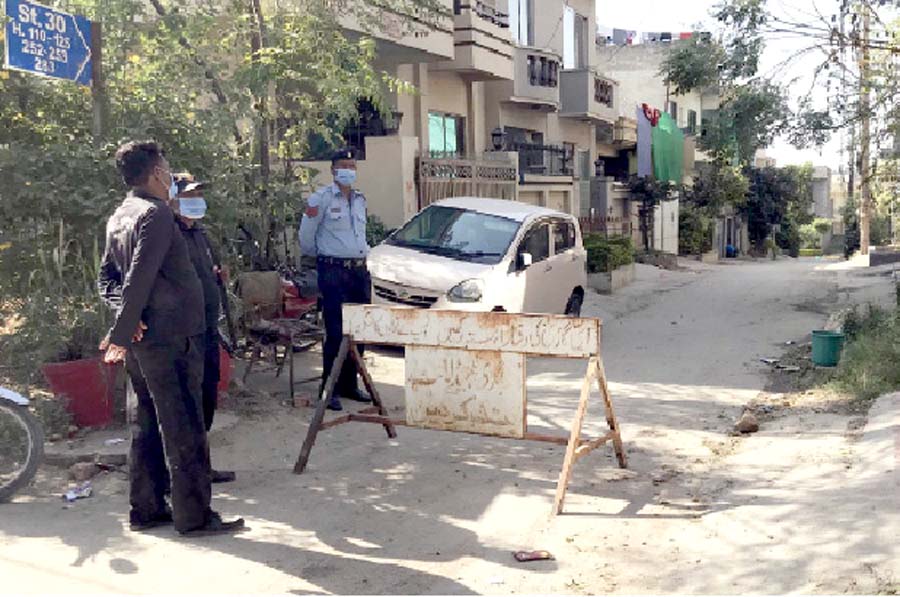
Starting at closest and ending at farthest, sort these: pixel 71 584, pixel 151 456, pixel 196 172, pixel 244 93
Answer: pixel 71 584, pixel 151 456, pixel 196 172, pixel 244 93

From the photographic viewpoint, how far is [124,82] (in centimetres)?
888

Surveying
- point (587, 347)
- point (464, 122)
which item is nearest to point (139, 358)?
point (587, 347)

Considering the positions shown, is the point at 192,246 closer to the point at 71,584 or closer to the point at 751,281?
the point at 71,584

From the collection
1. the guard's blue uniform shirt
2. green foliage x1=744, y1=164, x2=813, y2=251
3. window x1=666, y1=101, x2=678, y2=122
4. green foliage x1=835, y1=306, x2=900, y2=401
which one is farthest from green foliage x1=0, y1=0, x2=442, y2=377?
green foliage x1=744, y1=164, x2=813, y2=251

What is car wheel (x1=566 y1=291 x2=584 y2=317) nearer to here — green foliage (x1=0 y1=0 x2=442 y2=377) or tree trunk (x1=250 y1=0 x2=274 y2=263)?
green foliage (x1=0 y1=0 x2=442 y2=377)

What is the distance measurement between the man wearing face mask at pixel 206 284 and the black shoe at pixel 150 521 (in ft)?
2.38

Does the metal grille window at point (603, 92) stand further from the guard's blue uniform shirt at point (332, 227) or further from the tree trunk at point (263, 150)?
the guard's blue uniform shirt at point (332, 227)

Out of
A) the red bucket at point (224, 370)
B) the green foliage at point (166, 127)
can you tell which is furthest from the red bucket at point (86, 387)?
the red bucket at point (224, 370)

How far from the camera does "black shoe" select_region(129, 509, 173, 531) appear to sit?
513 cm

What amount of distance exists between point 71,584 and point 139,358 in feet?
3.80

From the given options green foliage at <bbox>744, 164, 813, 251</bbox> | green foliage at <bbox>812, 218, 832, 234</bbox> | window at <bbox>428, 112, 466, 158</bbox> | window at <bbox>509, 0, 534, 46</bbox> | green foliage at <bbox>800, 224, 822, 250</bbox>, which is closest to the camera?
window at <bbox>428, 112, 466, 158</bbox>

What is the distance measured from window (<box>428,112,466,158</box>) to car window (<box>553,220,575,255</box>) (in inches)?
241

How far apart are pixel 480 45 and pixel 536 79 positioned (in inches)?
156

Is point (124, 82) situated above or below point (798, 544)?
above
